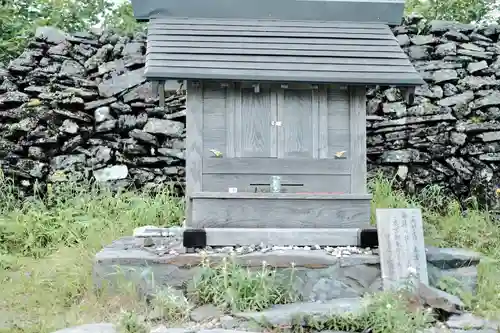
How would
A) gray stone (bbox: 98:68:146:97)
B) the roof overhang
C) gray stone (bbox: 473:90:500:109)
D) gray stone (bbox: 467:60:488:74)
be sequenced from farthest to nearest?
gray stone (bbox: 467:60:488:74) → gray stone (bbox: 98:68:146:97) → gray stone (bbox: 473:90:500:109) → the roof overhang

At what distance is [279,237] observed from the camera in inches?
189

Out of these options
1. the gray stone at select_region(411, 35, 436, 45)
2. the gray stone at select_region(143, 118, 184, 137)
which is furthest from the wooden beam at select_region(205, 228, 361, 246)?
the gray stone at select_region(411, 35, 436, 45)

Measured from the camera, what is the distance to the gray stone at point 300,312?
382 centimetres

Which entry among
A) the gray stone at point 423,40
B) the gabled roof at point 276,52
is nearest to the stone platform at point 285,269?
the gabled roof at point 276,52

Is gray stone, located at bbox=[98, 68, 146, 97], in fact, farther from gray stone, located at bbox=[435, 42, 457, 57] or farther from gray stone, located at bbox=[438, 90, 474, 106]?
gray stone, located at bbox=[435, 42, 457, 57]

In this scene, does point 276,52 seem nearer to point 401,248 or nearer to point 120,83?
point 401,248

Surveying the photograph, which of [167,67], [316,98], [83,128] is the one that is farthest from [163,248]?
[83,128]

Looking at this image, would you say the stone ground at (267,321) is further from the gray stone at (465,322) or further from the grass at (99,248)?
the grass at (99,248)

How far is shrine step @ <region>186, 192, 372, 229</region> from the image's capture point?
4957 mm

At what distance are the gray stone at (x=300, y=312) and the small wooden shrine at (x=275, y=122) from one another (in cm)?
83

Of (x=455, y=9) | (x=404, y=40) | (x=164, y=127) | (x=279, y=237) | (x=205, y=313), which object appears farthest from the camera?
(x=455, y=9)

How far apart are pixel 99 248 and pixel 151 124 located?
280cm

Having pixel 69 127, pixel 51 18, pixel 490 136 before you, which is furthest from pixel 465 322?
pixel 51 18

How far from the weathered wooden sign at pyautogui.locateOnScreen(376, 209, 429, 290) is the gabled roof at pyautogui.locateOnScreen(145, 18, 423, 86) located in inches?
53.6
